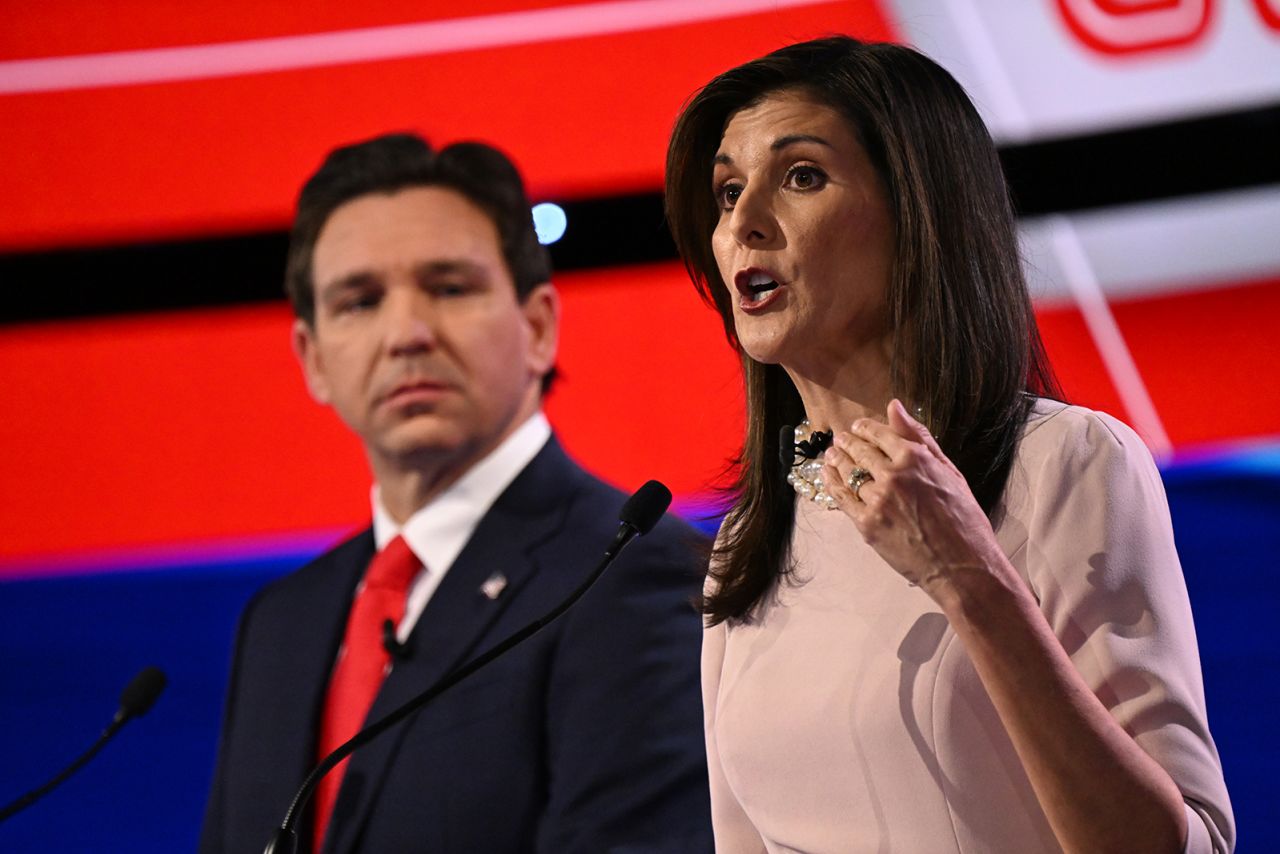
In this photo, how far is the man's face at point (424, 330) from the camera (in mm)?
2551

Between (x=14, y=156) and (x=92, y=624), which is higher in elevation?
(x=14, y=156)

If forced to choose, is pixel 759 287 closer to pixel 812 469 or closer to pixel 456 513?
pixel 812 469

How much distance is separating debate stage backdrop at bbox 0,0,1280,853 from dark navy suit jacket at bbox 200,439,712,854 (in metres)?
0.54

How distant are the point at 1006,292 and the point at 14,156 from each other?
101 inches

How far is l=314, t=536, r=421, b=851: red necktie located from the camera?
228 centimetres

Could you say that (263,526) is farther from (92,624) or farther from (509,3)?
(509,3)

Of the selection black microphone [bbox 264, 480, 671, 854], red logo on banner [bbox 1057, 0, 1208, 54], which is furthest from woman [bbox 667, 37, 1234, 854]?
red logo on banner [bbox 1057, 0, 1208, 54]

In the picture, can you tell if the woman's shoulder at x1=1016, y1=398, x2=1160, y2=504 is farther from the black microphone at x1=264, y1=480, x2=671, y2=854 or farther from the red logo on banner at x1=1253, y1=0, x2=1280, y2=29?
the red logo on banner at x1=1253, y1=0, x2=1280, y2=29

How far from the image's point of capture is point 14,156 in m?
3.28

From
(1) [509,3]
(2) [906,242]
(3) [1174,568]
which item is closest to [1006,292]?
(2) [906,242]

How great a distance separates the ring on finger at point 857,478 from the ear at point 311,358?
65.3 inches

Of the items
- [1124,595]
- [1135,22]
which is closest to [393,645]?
[1124,595]

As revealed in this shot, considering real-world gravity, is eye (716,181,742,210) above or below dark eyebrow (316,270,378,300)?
below

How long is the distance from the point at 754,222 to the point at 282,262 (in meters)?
1.91
